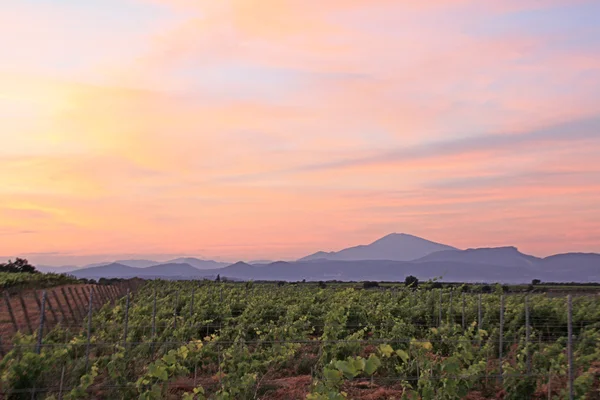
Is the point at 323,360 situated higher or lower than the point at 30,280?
lower

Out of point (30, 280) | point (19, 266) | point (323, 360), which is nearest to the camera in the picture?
point (323, 360)

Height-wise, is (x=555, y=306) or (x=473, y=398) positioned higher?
(x=555, y=306)

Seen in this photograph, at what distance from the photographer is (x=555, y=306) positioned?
16969mm

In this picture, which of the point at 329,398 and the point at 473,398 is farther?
the point at 473,398

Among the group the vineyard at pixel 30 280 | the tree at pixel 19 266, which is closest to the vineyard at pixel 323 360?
the vineyard at pixel 30 280

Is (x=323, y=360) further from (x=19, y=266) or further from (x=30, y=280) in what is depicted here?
(x=19, y=266)

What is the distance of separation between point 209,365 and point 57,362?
118 inches

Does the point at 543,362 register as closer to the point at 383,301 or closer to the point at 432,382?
the point at 432,382

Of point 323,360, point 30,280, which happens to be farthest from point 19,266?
point 323,360

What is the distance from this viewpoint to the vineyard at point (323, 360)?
7.46 meters

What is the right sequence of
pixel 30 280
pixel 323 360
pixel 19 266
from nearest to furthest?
pixel 323 360 < pixel 30 280 < pixel 19 266

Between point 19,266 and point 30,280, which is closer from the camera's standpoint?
point 30,280

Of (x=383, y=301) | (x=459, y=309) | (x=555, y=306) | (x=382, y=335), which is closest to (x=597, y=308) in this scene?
(x=555, y=306)

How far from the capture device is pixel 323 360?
1067cm
